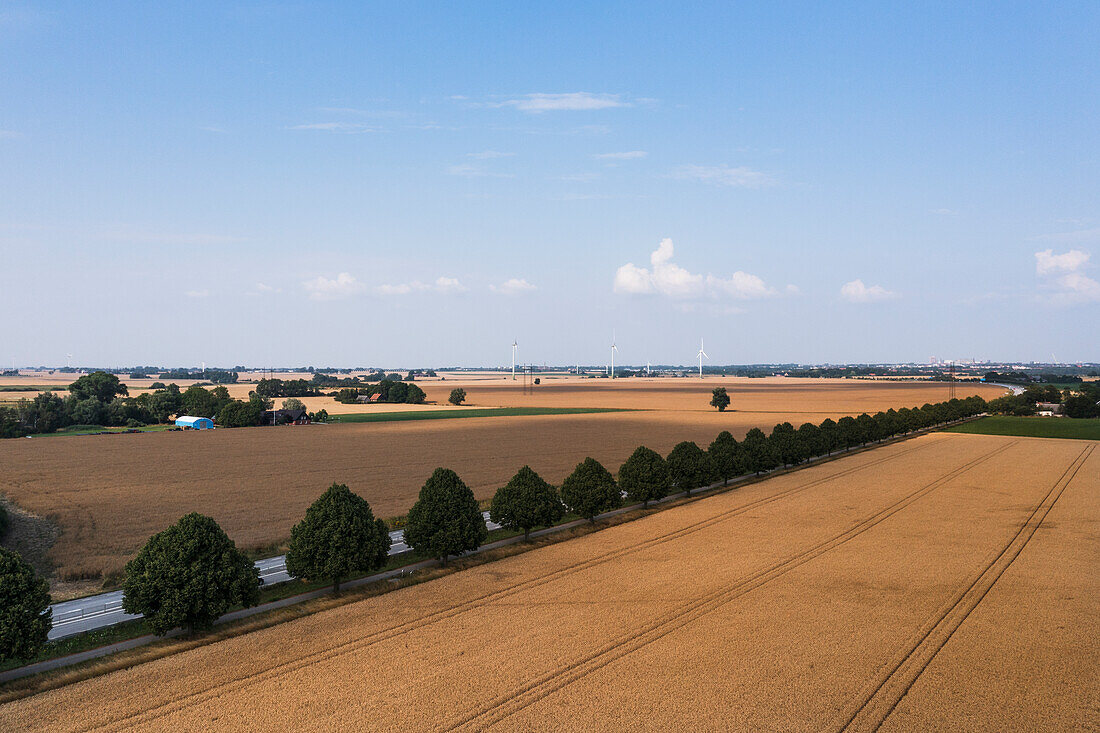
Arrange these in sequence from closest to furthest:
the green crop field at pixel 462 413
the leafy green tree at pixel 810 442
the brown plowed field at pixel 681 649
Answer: the brown plowed field at pixel 681 649 < the leafy green tree at pixel 810 442 < the green crop field at pixel 462 413

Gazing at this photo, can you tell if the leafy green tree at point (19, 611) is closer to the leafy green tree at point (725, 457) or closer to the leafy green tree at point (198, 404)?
the leafy green tree at point (725, 457)

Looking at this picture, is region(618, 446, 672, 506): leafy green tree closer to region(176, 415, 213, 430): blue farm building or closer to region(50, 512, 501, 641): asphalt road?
region(50, 512, 501, 641): asphalt road

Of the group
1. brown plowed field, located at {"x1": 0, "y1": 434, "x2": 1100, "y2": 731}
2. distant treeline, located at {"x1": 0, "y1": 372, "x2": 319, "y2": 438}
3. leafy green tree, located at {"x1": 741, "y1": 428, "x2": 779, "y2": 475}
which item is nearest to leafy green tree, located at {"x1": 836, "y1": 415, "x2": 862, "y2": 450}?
leafy green tree, located at {"x1": 741, "y1": 428, "x2": 779, "y2": 475}

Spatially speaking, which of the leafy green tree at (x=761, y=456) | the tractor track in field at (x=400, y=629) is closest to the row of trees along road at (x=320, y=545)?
the tractor track in field at (x=400, y=629)

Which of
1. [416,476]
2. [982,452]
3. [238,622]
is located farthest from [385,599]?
[982,452]

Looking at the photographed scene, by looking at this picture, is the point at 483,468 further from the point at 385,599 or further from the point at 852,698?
the point at 852,698

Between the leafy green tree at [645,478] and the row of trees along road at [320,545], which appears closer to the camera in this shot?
the row of trees along road at [320,545]
